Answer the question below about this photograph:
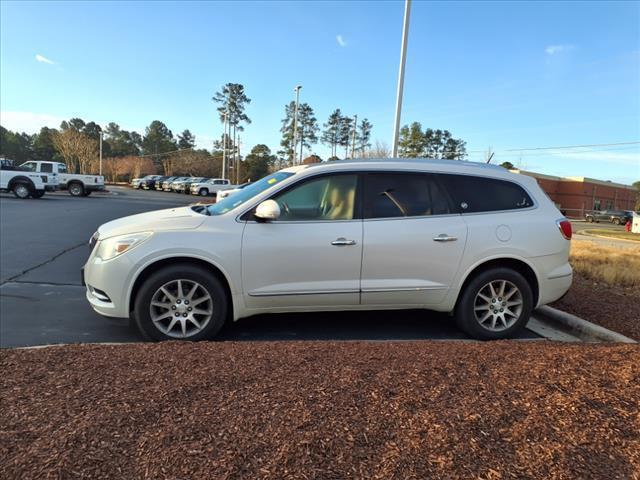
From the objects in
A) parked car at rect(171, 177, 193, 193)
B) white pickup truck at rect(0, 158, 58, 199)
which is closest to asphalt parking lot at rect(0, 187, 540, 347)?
white pickup truck at rect(0, 158, 58, 199)

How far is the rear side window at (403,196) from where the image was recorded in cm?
455

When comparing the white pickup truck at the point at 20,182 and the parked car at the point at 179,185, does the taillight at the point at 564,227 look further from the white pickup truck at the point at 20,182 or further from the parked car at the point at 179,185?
the parked car at the point at 179,185

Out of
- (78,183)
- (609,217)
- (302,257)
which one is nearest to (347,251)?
(302,257)

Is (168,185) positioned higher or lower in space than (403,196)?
lower

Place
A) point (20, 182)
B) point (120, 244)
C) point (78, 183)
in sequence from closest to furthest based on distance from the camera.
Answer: point (120, 244)
point (20, 182)
point (78, 183)

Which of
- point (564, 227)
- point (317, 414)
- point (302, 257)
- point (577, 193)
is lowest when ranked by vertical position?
point (317, 414)

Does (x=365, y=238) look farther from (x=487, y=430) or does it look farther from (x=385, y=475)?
(x=385, y=475)

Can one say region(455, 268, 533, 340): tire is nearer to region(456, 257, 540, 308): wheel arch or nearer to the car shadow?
region(456, 257, 540, 308): wheel arch

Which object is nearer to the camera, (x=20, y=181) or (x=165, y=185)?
(x=20, y=181)

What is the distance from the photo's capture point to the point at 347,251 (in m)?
4.36

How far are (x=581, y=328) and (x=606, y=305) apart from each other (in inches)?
52.6

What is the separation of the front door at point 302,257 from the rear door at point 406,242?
6.1 inches

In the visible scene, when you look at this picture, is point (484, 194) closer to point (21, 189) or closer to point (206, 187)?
point (21, 189)

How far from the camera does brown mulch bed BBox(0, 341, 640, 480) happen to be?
2.02 meters
